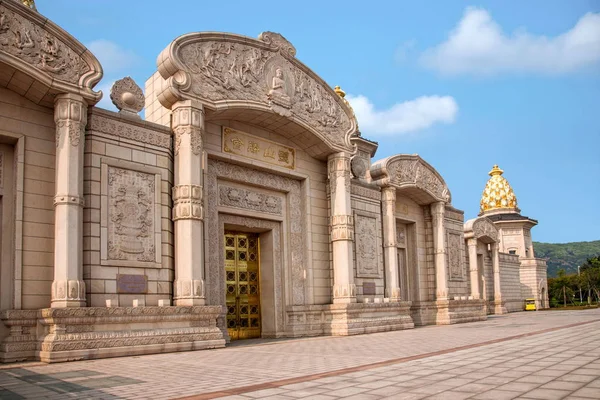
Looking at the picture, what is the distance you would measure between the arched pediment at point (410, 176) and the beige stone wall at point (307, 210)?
3.12 m

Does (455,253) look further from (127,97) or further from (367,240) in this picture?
(127,97)

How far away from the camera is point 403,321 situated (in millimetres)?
19391

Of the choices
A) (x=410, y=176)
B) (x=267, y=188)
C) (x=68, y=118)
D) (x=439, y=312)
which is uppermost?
(x=410, y=176)

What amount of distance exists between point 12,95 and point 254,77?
6.28 m

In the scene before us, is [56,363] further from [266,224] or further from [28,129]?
[266,224]

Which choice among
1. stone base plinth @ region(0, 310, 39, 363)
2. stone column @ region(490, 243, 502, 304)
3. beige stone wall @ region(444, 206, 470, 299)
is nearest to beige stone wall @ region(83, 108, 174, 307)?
stone base plinth @ region(0, 310, 39, 363)

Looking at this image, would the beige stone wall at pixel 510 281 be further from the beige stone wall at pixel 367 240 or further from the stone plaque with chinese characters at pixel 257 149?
the stone plaque with chinese characters at pixel 257 149

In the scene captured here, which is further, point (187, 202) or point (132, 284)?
point (187, 202)

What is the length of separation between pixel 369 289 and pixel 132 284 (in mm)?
9276

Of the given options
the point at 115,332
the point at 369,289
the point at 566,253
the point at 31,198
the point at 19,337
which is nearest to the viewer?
the point at 19,337

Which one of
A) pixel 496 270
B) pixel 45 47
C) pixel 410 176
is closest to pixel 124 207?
pixel 45 47

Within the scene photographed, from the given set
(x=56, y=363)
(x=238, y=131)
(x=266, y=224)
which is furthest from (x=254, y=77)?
(x=56, y=363)

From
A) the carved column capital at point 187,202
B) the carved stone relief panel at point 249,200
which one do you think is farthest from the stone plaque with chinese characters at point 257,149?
the carved column capital at point 187,202

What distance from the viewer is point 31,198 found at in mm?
11539
